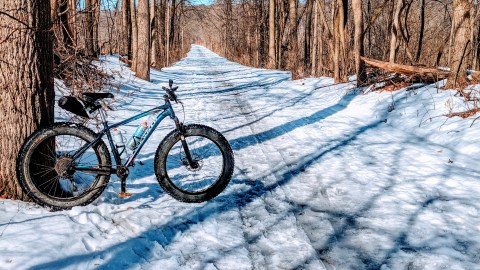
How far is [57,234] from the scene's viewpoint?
3074 millimetres

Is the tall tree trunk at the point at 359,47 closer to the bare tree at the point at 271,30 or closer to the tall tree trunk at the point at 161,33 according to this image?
the bare tree at the point at 271,30

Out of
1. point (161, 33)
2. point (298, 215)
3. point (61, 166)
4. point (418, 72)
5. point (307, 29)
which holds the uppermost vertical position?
point (161, 33)

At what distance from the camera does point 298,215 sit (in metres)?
3.73

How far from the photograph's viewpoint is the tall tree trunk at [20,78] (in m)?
3.54

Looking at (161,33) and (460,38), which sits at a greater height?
(161,33)

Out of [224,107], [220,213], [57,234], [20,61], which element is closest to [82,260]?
[57,234]

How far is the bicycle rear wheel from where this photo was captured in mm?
3572

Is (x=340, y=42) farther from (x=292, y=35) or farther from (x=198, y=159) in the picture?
(x=198, y=159)

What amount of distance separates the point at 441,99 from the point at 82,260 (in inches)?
289

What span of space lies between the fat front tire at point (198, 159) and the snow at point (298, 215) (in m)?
0.13

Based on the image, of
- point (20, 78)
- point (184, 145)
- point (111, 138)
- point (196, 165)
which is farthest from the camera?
→ point (196, 165)

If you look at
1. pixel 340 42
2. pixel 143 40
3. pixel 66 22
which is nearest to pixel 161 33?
pixel 143 40

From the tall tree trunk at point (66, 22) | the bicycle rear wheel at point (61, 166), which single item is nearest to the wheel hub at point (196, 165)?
the bicycle rear wheel at point (61, 166)

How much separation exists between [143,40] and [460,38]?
11157mm
